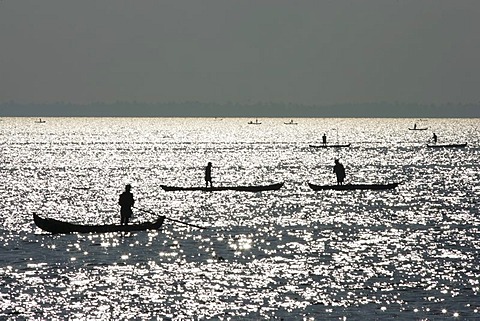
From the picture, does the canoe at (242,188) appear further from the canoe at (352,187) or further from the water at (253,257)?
the canoe at (352,187)

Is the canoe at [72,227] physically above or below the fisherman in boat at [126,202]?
below

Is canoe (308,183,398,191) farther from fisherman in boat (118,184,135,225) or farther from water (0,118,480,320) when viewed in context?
fisherman in boat (118,184,135,225)

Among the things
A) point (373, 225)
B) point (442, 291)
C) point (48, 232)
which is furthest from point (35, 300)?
point (373, 225)

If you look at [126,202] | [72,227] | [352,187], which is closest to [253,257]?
[126,202]

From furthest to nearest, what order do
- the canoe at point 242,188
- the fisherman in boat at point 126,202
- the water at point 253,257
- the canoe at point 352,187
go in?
the canoe at point 242,188
the canoe at point 352,187
the fisherman in boat at point 126,202
the water at point 253,257

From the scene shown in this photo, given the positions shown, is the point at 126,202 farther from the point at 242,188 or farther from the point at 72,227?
the point at 242,188

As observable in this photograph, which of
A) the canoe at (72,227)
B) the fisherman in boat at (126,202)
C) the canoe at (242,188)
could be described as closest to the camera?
the fisherman in boat at (126,202)

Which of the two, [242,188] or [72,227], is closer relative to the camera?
[72,227]

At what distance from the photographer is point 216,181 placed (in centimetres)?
8806

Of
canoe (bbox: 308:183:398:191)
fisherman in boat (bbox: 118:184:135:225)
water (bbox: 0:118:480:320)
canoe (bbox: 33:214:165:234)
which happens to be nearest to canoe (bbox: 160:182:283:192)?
water (bbox: 0:118:480:320)

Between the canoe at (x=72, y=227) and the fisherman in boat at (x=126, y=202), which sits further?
the canoe at (x=72, y=227)

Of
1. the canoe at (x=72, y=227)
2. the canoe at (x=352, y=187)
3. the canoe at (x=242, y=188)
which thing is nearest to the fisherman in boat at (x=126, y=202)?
the canoe at (x=72, y=227)

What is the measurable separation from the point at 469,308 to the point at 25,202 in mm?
44632

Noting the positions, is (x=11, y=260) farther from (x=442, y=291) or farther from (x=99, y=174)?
(x=99, y=174)
